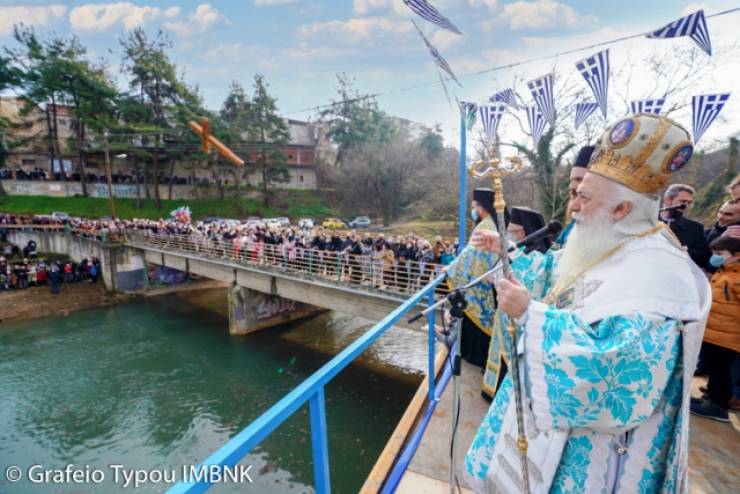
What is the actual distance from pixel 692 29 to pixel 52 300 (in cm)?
2845

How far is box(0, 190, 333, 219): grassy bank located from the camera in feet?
112

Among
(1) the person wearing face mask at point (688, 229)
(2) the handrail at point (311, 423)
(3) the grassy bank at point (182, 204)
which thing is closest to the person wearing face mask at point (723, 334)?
(1) the person wearing face mask at point (688, 229)

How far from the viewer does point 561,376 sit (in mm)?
1163

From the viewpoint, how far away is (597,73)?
235 inches

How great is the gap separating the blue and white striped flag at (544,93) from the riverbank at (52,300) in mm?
24511

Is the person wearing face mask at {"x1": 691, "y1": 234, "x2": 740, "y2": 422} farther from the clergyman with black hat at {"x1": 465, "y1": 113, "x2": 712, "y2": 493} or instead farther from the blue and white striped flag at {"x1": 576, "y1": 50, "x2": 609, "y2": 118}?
the blue and white striped flag at {"x1": 576, "y1": 50, "x2": 609, "y2": 118}

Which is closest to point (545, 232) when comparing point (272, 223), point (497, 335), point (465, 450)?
point (497, 335)

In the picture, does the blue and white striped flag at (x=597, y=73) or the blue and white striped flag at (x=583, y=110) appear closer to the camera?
the blue and white striped flag at (x=597, y=73)

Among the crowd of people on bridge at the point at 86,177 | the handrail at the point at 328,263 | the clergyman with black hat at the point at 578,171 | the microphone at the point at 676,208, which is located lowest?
the handrail at the point at 328,263

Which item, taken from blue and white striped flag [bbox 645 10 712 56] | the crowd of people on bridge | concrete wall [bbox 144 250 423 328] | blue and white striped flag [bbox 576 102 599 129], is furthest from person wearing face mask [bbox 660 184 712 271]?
the crowd of people on bridge

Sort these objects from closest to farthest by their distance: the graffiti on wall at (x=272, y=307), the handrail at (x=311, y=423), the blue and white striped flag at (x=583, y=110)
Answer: the handrail at (x=311, y=423) < the blue and white striped flag at (x=583, y=110) < the graffiti on wall at (x=272, y=307)

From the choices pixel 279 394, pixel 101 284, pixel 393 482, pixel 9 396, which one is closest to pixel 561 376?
pixel 393 482

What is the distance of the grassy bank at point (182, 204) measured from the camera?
112 feet

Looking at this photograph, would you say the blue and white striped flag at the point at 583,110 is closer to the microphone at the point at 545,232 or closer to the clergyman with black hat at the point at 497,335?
the clergyman with black hat at the point at 497,335
